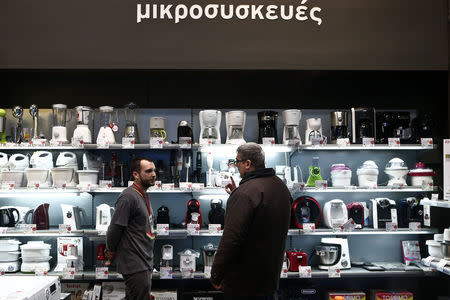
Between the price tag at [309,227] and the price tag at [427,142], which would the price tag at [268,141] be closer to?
the price tag at [309,227]

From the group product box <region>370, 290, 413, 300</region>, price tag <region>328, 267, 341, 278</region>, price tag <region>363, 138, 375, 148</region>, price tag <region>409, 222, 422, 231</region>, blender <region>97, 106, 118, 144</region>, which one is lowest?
product box <region>370, 290, 413, 300</region>

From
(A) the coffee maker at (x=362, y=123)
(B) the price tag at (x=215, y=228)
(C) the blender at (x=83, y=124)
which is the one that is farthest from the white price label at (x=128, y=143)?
(A) the coffee maker at (x=362, y=123)

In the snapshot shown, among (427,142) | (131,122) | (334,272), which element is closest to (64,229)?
(131,122)

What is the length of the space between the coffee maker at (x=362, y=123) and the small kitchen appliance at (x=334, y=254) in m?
1.11

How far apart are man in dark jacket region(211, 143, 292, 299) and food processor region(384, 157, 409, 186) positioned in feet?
7.54

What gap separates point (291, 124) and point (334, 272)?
1601mm

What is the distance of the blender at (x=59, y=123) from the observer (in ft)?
13.9

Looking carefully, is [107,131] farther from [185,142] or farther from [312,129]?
[312,129]

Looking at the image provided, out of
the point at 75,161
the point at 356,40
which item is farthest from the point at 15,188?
the point at 356,40

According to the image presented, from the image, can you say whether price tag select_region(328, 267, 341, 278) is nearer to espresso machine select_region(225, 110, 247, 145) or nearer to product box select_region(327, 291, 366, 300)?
product box select_region(327, 291, 366, 300)

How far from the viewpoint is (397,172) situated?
14.2 ft

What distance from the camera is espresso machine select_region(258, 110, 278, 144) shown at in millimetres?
4313

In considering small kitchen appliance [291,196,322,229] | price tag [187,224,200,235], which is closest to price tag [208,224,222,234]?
price tag [187,224,200,235]

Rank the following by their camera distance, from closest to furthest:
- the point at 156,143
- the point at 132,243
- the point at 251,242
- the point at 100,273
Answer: the point at 251,242, the point at 132,243, the point at 100,273, the point at 156,143
